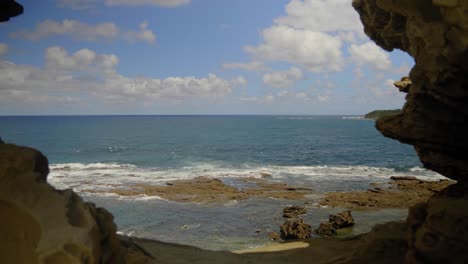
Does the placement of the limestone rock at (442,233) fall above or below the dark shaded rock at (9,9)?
below

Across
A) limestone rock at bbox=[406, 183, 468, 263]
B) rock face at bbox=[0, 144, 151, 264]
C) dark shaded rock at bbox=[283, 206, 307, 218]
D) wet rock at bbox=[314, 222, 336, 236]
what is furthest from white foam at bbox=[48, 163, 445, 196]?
limestone rock at bbox=[406, 183, 468, 263]

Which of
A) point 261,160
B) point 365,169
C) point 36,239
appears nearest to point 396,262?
point 36,239

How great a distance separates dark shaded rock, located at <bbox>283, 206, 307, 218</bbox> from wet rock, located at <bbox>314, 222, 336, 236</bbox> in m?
3.39

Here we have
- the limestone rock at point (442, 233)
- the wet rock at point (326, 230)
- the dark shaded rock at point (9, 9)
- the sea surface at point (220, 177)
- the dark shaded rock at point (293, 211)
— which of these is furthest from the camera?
the dark shaded rock at point (293, 211)

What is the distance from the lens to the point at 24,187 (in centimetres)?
796

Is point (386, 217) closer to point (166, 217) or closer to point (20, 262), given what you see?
point (166, 217)

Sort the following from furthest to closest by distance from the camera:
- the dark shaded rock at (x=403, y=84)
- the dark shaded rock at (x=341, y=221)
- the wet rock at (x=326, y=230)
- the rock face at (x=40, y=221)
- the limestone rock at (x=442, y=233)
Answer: the dark shaded rock at (x=341, y=221)
the wet rock at (x=326, y=230)
the dark shaded rock at (x=403, y=84)
the limestone rock at (x=442, y=233)
the rock face at (x=40, y=221)

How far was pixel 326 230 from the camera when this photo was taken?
21.2m

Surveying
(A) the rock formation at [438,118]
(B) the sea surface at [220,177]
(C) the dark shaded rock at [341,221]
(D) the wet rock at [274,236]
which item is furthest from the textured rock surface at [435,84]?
(B) the sea surface at [220,177]

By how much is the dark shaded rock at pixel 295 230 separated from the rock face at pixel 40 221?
1335 cm

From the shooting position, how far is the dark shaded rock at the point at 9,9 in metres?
11.0

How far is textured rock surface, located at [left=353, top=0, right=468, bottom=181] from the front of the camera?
10.0 m

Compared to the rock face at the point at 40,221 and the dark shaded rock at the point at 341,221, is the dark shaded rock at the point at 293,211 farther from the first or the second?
the rock face at the point at 40,221

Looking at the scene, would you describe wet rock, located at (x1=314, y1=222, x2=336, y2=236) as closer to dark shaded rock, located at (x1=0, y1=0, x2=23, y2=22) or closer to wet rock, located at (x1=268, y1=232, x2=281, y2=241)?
wet rock, located at (x1=268, y1=232, x2=281, y2=241)
